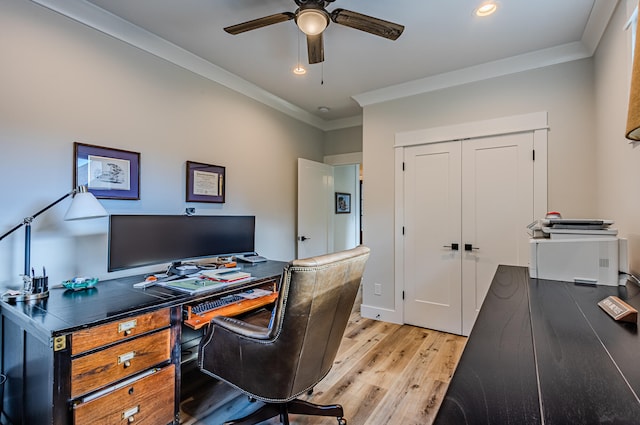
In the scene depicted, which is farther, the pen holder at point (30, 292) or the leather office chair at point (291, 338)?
the pen holder at point (30, 292)

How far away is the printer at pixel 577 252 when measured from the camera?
1681 millimetres

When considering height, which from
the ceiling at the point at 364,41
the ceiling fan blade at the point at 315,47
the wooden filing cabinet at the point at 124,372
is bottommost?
the wooden filing cabinet at the point at 124,372

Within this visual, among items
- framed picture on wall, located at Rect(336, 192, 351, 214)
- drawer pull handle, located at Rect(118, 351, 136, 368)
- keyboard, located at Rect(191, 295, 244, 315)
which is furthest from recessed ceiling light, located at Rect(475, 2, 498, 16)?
framed picture on wall, located at Rect(336, 192, 351, 214)

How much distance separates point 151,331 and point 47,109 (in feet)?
5.11

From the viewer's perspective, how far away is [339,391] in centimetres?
211

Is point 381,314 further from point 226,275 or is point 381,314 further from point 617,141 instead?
point 617,141

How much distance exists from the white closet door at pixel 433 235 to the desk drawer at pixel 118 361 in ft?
8.19

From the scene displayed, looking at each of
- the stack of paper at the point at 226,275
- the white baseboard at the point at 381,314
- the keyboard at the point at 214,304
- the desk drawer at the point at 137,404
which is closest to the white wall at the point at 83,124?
the stack of paper at the point at 226,275

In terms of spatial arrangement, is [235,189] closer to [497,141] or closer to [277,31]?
[277,31]

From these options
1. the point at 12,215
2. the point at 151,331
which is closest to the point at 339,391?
the point at 151,331

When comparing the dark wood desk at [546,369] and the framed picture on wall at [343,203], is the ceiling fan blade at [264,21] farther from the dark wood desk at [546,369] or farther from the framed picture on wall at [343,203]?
the framed picture on wall at [343,203]

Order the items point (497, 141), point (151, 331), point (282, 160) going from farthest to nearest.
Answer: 1. point (282, 160)
2. point (497, 141)
3. point (151, 331)

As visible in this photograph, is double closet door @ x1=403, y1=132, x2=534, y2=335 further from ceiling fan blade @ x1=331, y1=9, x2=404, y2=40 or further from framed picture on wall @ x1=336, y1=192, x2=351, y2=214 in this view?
framed picture on wall @ x1=336, y1=192, x2=351, y2=214

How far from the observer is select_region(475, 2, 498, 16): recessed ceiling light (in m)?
2.06
